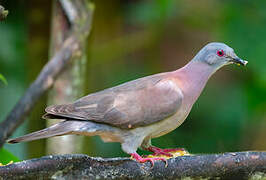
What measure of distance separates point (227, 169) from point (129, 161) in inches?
17.8

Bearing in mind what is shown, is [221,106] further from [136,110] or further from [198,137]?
[136,110]

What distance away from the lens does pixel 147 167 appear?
7.86ft

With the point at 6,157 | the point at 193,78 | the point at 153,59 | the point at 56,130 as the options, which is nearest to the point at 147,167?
the point at 56,130

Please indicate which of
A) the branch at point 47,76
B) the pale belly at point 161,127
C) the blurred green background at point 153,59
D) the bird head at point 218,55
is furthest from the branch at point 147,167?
the blurred green background at point 153,59

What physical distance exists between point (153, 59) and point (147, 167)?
3309 millimetres

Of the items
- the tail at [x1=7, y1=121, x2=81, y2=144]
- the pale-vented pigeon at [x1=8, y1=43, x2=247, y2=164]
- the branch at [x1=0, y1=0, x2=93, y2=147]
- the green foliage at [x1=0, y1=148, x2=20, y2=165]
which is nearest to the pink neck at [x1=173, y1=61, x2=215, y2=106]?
the pale-vented pigeon at [x1=8, y1=43, x2=247, y2=164]

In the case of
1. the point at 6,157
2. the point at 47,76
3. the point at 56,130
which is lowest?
A: the point at 6,157

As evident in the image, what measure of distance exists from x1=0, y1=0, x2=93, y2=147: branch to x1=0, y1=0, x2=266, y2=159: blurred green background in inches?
39.7

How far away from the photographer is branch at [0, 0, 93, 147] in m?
3.27

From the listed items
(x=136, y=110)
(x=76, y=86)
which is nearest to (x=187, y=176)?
(x=136, y=110)

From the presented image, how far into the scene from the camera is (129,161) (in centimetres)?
234

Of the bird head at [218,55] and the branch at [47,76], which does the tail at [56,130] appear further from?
the bird head at [218,55]

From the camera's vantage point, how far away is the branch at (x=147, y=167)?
6.77 ft

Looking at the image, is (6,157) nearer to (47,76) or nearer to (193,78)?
(47,76)
